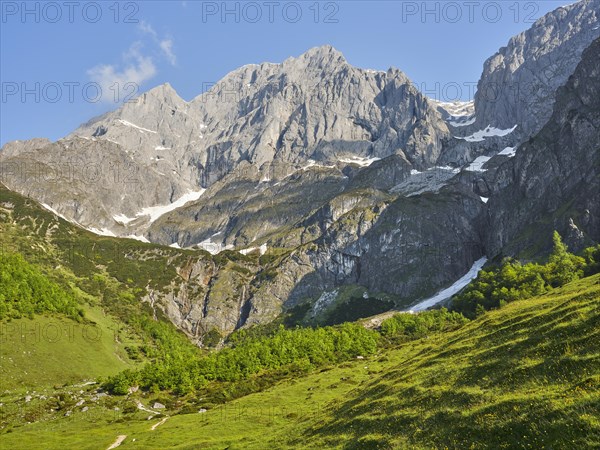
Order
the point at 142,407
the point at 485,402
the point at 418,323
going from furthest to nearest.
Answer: the point at 418,323 → the point at 142,407 → the point at 485,402

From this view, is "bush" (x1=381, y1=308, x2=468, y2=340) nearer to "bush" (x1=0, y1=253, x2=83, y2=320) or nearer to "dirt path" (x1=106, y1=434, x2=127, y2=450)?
"dirt path" (x1=106, y1=434, x2=127, y2=450)

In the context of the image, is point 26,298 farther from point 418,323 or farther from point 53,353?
point 418,323

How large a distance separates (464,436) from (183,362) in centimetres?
13080

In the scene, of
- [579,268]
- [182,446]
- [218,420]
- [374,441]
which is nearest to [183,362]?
[218,420]

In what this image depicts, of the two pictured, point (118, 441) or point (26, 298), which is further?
point (26, 298)

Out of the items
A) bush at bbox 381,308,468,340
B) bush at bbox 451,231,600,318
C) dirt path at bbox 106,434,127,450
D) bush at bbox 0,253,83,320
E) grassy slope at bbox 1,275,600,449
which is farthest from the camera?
bush at bbox 381,308,468,340

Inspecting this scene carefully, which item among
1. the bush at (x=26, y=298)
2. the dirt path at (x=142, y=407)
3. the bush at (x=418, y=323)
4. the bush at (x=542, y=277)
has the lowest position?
the bush at (x=418, y=323)

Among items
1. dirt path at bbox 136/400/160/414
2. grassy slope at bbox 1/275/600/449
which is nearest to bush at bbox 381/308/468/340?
dirt path at bbox 136/400/160/414

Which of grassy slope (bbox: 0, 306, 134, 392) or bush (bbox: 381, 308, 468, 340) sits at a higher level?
grassy slope (bbox: 0, 306, 134, 392)

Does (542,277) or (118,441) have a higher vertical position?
(118,441)

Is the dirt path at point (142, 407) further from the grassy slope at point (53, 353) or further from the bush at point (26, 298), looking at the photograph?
the bush at point (26, 298)

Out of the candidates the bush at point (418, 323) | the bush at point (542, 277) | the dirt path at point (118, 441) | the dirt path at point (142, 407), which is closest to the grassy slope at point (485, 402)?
the dirt path at point (118, 441)

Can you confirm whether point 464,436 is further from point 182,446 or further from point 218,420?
point 218,420

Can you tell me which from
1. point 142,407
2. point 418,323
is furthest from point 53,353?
point 418,323
